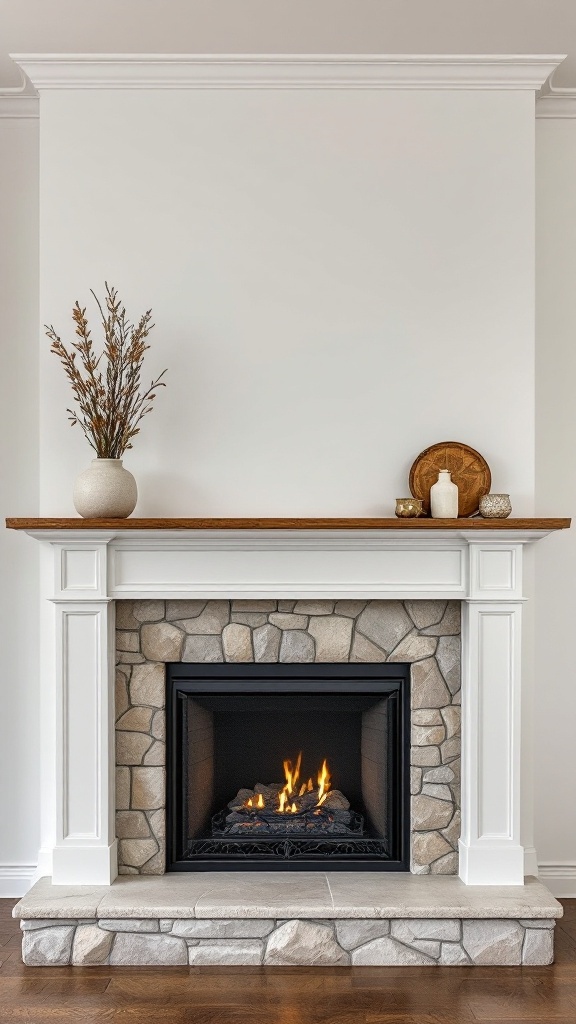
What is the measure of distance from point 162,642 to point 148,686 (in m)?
0.16

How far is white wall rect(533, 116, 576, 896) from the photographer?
3.22m

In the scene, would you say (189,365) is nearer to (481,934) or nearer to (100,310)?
(100,310)

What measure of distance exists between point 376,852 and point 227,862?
520 millimetres

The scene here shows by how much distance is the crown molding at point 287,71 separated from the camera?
292 centimetres

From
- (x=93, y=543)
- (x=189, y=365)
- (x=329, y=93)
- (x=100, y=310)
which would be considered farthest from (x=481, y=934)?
(x=329, y=93)

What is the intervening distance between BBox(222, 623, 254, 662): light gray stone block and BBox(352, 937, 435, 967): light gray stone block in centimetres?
97

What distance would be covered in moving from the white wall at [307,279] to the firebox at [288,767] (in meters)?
0.62

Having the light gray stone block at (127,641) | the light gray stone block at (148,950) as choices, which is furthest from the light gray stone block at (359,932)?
the light gray stone block at (127,641)

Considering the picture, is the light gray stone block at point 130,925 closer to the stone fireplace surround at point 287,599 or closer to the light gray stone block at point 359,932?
the stone fireplace surround at point 287,599

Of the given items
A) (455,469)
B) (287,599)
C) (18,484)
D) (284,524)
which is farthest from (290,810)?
(18,484)

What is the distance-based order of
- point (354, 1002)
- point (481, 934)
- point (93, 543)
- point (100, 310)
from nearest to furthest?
point (354, 1002)
point (481, 934)
point (93, 543)
point (100, 310)

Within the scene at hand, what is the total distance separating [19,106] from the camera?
10.5 feet

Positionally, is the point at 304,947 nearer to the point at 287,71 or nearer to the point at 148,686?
the point at 148,686

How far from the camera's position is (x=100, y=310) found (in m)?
2.97
